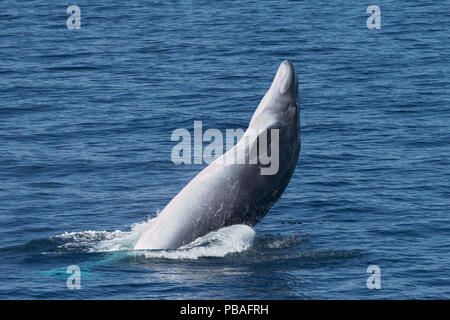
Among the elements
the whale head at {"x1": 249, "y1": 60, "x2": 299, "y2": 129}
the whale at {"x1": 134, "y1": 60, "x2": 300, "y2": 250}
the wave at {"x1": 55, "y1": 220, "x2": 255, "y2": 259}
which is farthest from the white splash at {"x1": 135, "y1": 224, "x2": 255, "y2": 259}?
the whale head at {"x1": 249, "y1": 60, "x2": 299, "y2": 129}

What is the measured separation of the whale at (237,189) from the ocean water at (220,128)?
53 centimetres

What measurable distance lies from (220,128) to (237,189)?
801 inches

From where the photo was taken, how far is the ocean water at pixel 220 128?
94.6 feet

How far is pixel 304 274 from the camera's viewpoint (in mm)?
28516

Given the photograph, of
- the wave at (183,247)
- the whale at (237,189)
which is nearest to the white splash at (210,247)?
the wave at (183,247)

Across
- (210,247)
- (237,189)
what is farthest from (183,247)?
(237,189)

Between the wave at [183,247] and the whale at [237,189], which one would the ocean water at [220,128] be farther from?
the whale at [237,189]

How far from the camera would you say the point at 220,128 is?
49719mm

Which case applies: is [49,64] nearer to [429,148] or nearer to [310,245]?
[429,148]

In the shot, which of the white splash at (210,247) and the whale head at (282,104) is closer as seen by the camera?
the white splash at (210,247)

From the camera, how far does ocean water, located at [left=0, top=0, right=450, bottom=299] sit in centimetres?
2884

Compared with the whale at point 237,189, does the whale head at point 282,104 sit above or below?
above

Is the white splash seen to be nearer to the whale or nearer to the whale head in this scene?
the whale
